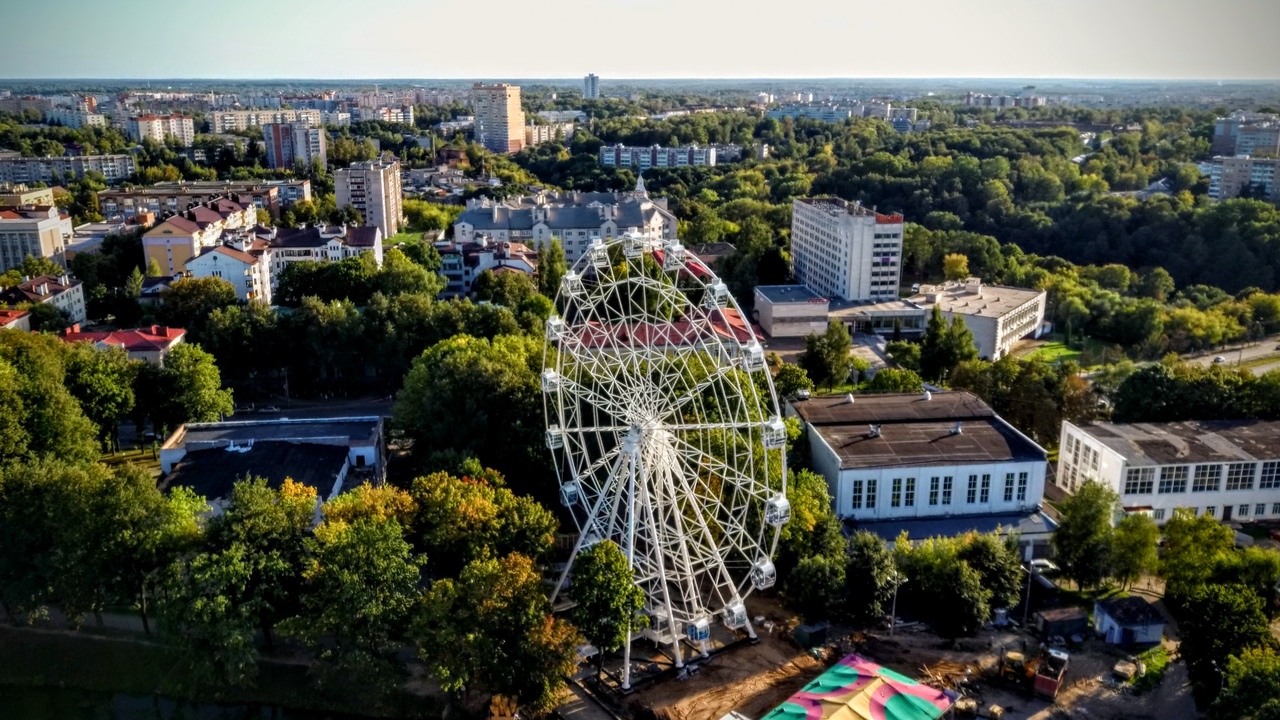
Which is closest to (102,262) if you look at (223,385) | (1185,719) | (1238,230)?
(223,385)

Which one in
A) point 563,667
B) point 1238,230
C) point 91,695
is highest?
point 1238,230

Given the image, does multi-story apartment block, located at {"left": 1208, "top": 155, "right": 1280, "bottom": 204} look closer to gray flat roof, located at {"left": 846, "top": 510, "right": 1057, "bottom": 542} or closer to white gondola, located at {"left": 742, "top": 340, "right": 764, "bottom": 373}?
gray flat roof, located at {"left": 846, "top": 510, "right": 1057, "bottom": 542}

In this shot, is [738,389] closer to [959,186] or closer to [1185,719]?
[1185,719]

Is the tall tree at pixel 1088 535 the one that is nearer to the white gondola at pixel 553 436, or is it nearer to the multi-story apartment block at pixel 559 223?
the white gondola at pixel 553 436

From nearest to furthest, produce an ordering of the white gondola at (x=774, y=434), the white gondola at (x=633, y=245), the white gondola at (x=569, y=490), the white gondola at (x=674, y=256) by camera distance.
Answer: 1. the white gondola at (x=774, y=434)
2. the white gondola at (x=674, y=256)
3. the white gondola at (x=633, y=245)
4. the white gondola at (x=569, y=490)

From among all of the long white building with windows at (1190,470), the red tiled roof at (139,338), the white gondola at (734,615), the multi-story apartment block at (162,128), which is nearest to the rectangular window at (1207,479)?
the long white building with windows at (1190,470)

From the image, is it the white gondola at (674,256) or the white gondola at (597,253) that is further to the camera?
the white gondola at (597,253)
